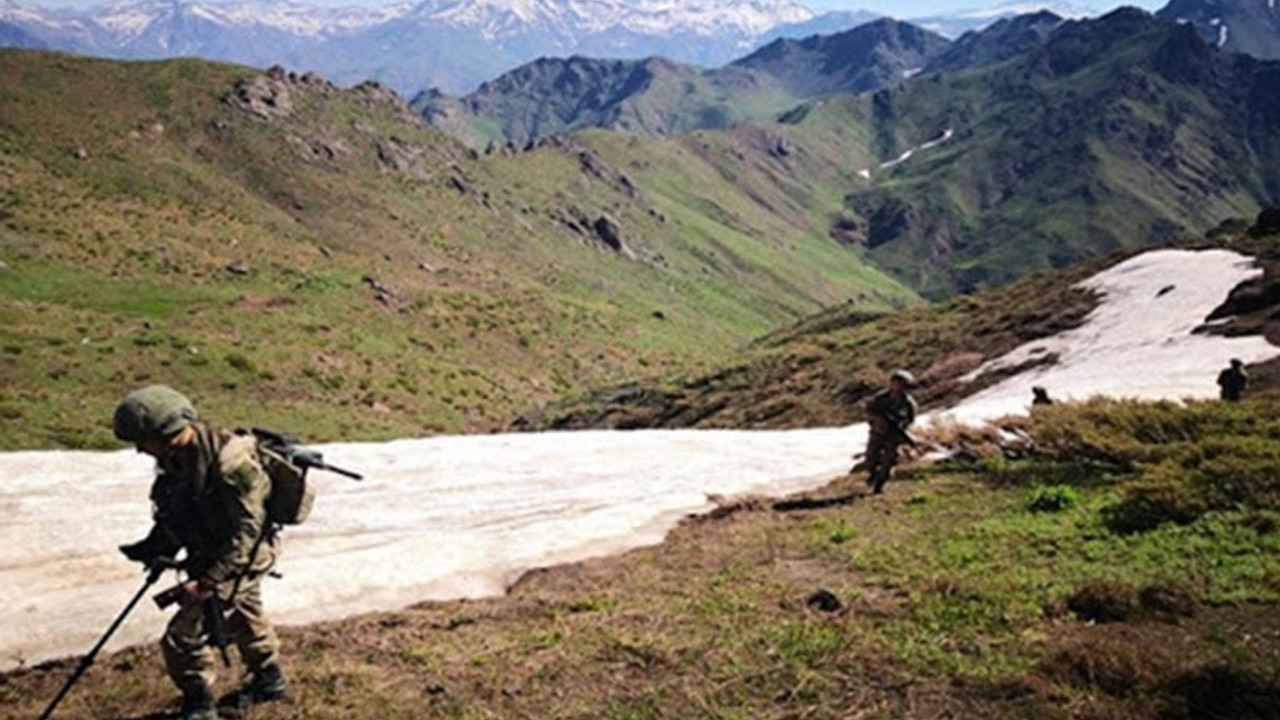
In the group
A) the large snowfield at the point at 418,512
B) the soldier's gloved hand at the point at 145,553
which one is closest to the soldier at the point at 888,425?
the large snowfield at the point at 418,512

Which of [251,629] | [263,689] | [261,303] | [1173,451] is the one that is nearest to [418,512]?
[263,689]

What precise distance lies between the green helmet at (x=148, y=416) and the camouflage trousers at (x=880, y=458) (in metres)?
16.0

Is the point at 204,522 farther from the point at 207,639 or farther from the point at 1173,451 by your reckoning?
the point at 1173,451

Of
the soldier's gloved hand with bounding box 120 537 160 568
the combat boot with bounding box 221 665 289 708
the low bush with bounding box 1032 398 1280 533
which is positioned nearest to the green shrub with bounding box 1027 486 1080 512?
the low bush with bounding box 1032 398 1280 533

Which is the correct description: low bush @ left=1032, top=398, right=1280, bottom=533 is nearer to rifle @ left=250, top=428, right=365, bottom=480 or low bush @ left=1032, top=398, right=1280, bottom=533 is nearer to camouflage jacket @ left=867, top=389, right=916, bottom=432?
camouflage jacket @ left=867, top=389, right=916, bottom=432

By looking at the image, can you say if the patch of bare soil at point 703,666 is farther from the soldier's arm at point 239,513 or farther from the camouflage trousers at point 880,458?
the camouflage trousers at point 880,458

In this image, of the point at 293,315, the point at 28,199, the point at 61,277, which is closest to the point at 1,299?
the point at 61,277

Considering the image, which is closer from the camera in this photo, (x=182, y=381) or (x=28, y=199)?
(x=182, y=381)

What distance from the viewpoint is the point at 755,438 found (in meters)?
30.2

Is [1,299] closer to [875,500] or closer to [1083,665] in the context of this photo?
[875,500]

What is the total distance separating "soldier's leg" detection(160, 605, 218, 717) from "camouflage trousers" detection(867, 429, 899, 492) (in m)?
15.5

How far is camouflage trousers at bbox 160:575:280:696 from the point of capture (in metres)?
9.02

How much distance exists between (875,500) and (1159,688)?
36.4ft

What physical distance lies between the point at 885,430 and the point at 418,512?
11108 mm
